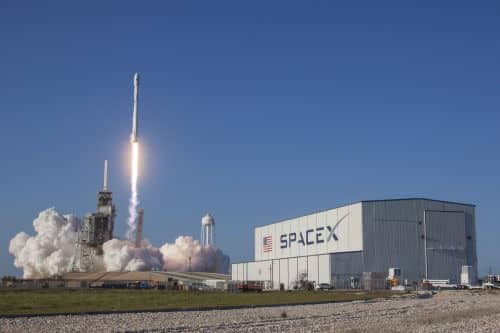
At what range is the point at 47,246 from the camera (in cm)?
14175

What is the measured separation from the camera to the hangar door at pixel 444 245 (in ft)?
275

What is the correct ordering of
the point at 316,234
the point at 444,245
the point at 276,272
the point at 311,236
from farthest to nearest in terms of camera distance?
the point at 276,272 < the point at 311,236 < the point at 316,234 < the point at 444,245

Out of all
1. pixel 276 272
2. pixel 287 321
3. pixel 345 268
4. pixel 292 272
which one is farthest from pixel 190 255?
pixel 287 321

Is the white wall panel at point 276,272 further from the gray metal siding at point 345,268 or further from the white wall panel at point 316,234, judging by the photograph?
the gray metal siding at point 345,268

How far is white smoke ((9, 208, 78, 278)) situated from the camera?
138 meters

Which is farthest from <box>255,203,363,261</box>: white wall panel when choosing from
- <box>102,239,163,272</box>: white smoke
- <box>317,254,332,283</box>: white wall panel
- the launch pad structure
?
the launch pad structure

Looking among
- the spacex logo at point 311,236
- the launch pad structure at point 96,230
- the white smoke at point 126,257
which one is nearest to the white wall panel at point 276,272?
the spacex logo at point 311,236

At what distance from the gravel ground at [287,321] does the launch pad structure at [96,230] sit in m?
90.4

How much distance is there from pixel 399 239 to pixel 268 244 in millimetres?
30037

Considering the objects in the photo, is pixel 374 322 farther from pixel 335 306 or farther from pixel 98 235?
pixel 98 235

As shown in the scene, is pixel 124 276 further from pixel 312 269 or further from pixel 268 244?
pixel 312 269

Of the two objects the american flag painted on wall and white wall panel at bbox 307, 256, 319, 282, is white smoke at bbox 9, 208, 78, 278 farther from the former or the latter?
white wall panel at bbox 307, 256, 319, 282

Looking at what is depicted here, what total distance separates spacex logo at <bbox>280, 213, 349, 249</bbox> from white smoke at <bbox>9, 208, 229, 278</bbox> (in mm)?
37127

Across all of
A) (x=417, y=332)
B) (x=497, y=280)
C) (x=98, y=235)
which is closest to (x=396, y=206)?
(x=497, y=280)
